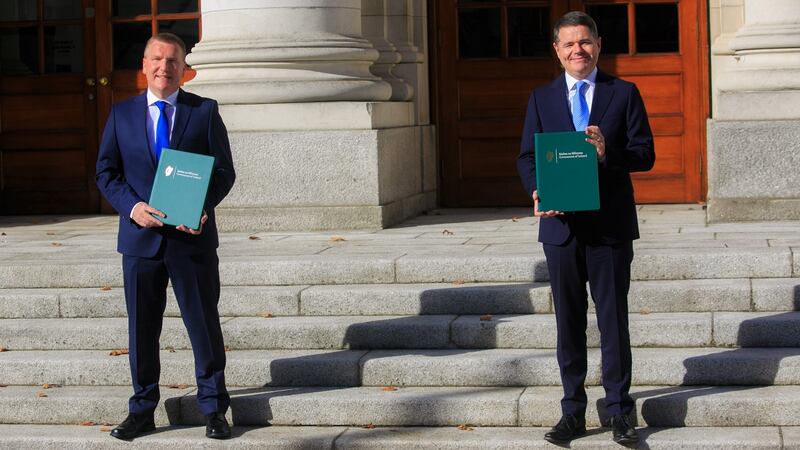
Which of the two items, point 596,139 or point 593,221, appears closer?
point 596,139

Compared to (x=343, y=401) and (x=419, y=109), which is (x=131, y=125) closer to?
(x=343, y=401)

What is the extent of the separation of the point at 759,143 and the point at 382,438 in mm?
4746

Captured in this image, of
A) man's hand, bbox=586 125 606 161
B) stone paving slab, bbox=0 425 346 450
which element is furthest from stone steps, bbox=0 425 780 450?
man's hand, bbox=586 125 606 161

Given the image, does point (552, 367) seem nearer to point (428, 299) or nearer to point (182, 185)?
point (428, 299)

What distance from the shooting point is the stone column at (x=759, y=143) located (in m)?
10.5

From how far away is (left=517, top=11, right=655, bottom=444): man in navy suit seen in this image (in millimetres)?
6379

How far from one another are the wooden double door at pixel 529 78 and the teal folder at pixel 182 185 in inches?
266

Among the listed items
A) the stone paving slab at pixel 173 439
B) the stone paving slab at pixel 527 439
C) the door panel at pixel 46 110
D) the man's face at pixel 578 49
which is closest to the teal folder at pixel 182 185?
the stone paving slab at pixel 173 439

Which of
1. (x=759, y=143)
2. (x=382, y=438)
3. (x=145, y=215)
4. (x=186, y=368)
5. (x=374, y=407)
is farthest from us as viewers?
(x=759, y=143)

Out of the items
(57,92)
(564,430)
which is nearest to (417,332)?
(564,430)

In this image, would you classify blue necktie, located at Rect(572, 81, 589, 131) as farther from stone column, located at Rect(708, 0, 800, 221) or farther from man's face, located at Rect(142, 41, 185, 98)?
stone column, located at Rect(708, 0, 800, 221)

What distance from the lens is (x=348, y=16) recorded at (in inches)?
442

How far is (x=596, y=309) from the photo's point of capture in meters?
6.62

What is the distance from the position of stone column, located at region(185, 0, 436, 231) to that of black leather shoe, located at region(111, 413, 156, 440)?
3.85 meters
